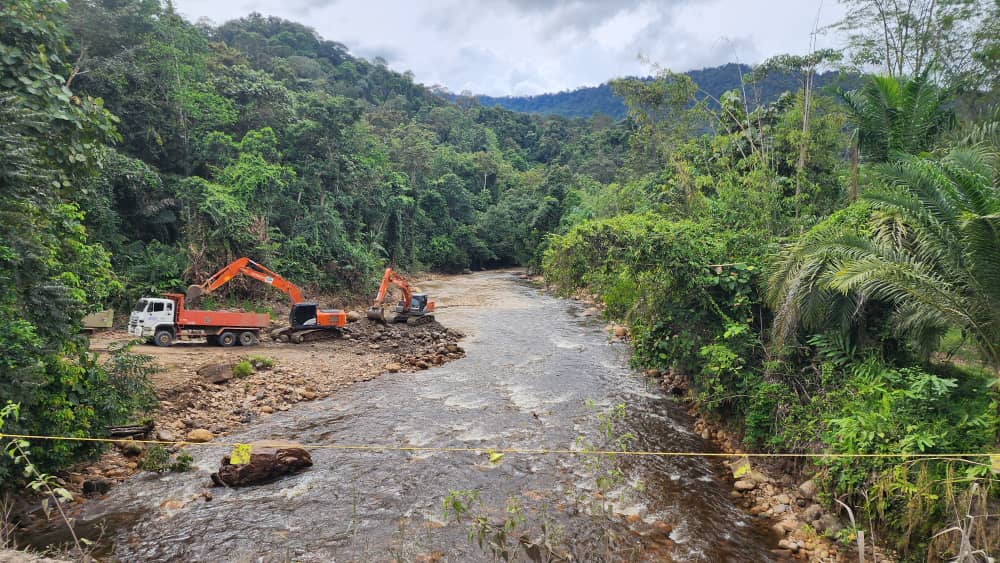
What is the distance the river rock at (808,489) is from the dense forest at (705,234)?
1.07 feet

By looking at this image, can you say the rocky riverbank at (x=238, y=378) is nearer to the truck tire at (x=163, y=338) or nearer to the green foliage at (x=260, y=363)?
the green foliage at (x=260, y=363)

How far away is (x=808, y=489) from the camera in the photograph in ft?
21.2

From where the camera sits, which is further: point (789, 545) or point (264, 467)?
point (264, 467)

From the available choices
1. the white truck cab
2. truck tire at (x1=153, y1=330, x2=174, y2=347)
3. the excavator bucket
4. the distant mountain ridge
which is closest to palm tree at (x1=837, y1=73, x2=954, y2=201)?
the excavator bucket

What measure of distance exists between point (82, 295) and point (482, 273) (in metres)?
38.7

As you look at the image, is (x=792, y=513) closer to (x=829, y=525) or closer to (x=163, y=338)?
(x=829, y=525)

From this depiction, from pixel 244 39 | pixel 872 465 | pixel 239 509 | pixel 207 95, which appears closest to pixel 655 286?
pixel 872 465

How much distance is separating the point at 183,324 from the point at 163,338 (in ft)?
2.12

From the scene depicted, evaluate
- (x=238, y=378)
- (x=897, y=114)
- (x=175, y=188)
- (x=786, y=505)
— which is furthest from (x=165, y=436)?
(x=897, y=114)

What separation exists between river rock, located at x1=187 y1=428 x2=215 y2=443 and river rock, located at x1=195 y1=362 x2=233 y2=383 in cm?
251

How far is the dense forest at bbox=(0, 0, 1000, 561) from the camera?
18.0 ft

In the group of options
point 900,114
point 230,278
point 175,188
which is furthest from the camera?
point 175,188

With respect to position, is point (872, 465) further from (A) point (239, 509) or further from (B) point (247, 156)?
(B) point (247, 156)

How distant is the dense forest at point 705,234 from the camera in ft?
18.0
